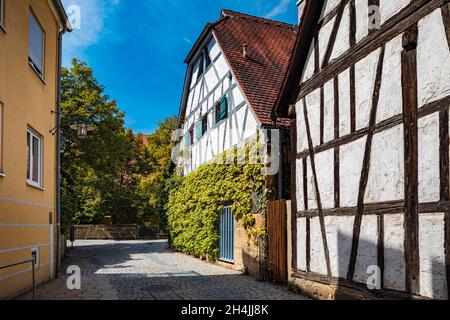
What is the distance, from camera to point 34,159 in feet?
33.9

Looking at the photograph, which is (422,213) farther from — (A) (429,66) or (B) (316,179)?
(B) (316,179)

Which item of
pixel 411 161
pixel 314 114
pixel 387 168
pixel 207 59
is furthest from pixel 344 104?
pixel 207 59

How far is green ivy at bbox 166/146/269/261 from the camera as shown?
1176 centimetres

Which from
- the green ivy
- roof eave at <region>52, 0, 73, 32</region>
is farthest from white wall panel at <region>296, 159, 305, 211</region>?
roof eave at <region>52, 0, 73, 32</region>

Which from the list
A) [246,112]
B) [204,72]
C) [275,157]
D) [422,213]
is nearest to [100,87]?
[204,72]

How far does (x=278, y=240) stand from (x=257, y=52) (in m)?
7.46

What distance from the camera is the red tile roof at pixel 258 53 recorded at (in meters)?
12.8

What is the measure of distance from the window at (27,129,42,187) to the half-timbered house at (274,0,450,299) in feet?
18.5

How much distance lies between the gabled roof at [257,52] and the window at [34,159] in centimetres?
538

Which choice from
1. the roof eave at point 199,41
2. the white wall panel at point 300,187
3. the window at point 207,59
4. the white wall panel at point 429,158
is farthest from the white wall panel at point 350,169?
the window at point 207,59

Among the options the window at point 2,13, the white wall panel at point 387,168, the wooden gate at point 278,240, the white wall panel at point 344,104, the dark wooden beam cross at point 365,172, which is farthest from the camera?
the wooden gate at point 278,240

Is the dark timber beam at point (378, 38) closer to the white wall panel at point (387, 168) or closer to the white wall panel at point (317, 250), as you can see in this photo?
the white wall panel at point (387, 168)

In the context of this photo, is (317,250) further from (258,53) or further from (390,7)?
(258,53)

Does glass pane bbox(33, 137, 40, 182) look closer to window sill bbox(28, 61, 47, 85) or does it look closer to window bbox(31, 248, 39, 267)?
window sill bbox(28, 61, 47, 85)
